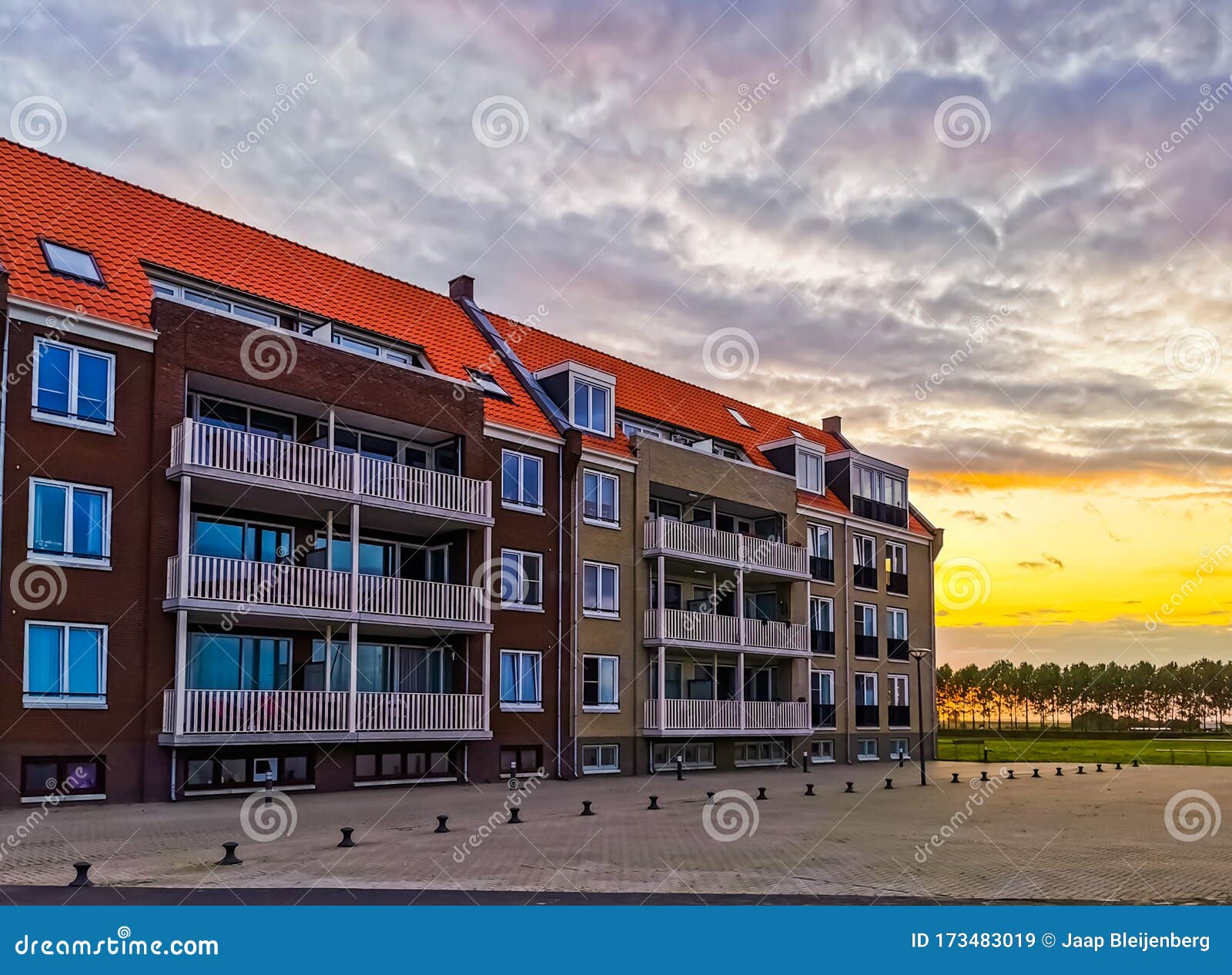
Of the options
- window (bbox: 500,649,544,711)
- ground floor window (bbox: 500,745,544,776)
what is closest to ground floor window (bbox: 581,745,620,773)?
ground floor window (bbox: 500,745,544,776)

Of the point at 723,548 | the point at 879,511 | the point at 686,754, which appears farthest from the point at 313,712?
the point at 879,511

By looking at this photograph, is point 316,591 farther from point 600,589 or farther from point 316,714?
point 600,589

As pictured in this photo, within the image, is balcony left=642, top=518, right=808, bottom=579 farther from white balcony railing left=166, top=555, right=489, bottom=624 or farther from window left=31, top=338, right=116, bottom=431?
window left=31, top=338, right=116, bottom=431

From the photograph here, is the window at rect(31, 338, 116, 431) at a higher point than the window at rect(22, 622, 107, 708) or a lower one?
higher

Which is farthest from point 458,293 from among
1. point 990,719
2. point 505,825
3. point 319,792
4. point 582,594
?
point 990,719

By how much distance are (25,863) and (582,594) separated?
20.5m

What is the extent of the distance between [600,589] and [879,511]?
17.8 m

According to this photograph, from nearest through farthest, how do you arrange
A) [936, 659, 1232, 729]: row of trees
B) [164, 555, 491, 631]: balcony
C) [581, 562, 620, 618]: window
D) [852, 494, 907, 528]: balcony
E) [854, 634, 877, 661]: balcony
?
[164, 555, 491, 631]: balcony < [581, 562, 620, 618]: window < [854, 634, 877, 661]: balcony < [852, 494, 907, 528]: balcony < [936, 659, 1232, 729]: row of trees

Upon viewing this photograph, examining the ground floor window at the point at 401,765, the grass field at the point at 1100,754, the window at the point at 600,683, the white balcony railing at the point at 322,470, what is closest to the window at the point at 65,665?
the white balcony railing at the point at 322,470

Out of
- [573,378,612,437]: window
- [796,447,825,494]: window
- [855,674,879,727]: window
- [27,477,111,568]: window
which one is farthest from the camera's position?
[855,674,879,727]: window

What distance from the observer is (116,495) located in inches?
896

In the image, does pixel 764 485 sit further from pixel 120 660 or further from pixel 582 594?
pixel 120 660

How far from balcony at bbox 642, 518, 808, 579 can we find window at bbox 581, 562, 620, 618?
154 centimetres

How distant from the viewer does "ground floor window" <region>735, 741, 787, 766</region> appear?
38.8 meters
